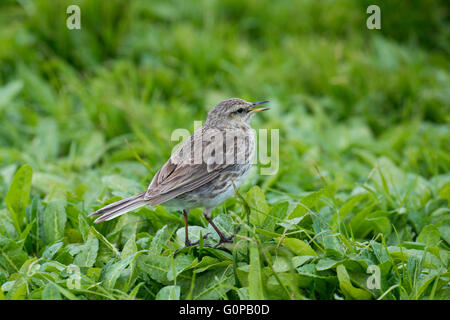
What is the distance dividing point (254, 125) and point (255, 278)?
3818 mm

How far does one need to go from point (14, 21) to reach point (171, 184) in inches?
235

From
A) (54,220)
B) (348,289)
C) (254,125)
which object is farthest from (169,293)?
(254,125)

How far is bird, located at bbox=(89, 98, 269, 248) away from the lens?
361 centimetres

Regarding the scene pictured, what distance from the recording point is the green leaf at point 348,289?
3145 millimetres

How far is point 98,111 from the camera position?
6566 mm

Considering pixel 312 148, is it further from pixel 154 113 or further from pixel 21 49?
pixel 21 49

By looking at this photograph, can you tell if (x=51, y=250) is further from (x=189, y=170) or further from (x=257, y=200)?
(x=257, y=200)

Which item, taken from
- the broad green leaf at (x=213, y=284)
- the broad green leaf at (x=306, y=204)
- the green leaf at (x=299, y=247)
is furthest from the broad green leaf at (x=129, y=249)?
the broad green leaf at (x=306, y=204)

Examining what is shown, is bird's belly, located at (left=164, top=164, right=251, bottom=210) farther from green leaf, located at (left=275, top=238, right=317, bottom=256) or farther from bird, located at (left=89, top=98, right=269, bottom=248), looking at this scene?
green leaf, located at (left=275, top=238, right=317, bottom=256)

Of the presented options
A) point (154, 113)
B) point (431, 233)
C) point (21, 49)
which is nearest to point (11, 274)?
point (431, 233)

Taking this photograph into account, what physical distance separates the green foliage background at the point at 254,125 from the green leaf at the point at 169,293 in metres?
0.01

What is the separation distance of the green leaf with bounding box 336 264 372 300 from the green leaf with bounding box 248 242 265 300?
474mm

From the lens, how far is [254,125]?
22.3 ft

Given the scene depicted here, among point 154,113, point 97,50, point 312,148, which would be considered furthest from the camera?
point 97,50
